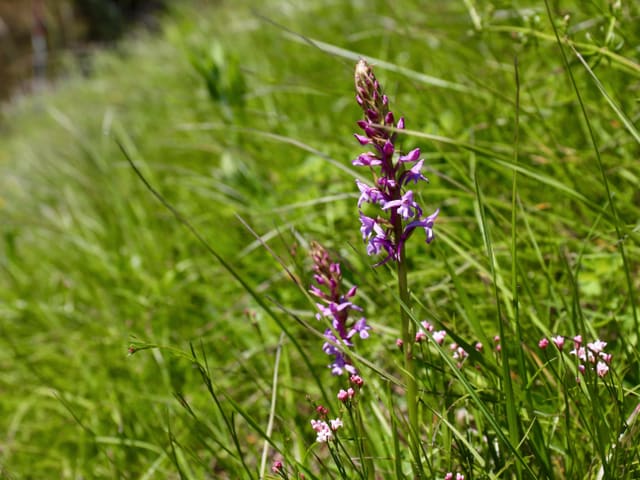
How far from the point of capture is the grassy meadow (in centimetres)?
120

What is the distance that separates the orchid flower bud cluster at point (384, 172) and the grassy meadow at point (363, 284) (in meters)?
0.08

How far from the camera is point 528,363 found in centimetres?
148

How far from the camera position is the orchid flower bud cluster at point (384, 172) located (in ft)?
3.42

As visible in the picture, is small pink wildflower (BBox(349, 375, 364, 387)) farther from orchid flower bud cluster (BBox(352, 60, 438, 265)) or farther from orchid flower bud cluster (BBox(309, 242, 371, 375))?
orchid flower bud cluster (BBox(352, 60, 438, 265))

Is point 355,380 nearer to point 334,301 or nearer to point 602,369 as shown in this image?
point 334,301

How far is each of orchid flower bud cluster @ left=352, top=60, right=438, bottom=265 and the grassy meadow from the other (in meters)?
0.08

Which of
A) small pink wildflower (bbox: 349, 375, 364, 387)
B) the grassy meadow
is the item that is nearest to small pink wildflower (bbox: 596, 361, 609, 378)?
the grassy meadow

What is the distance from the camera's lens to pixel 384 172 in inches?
43.2

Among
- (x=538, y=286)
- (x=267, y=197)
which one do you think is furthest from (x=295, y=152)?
(x=538, y=286)

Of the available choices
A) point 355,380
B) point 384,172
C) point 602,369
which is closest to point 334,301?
point 355,380

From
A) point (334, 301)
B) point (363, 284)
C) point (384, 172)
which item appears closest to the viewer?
point (384, 172)

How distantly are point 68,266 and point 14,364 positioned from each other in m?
0.71

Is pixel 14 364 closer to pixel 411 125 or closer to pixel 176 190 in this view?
pixel 176 190

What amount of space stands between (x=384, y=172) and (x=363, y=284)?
3.19 feet
